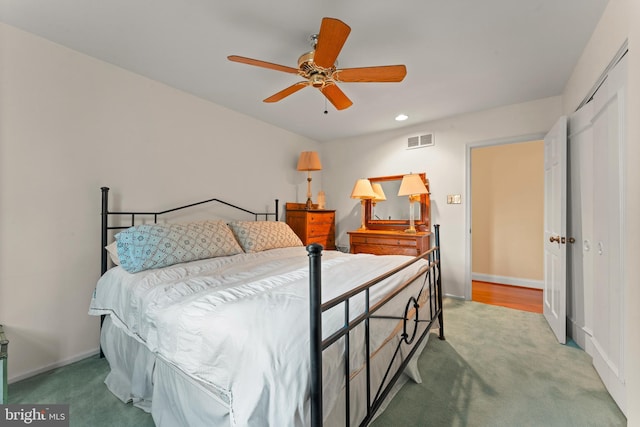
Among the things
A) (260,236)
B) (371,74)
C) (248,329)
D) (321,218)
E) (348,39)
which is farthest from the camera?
(321,218)

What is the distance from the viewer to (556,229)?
8.20ft

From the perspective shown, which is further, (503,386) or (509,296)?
(509,296)

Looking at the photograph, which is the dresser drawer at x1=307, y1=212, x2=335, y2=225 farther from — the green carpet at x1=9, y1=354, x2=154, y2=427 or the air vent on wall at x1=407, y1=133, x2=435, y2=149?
the green carpet at x1=9, y1=354, x2=154, y2=427

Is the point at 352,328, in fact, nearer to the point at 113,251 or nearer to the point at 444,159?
the point at 113,251

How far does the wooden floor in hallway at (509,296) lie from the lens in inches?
131

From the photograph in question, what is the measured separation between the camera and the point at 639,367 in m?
1.11

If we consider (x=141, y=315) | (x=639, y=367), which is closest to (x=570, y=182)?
(x=639, y=367)

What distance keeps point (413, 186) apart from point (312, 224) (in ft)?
4.84

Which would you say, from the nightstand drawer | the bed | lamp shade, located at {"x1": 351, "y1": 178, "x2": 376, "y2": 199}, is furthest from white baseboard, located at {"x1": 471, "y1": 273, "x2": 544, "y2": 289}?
the bed

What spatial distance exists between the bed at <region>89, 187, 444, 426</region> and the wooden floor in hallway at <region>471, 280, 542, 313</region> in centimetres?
172

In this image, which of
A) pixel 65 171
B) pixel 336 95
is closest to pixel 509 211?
pixel 336 95

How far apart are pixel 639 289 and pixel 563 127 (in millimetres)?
1808

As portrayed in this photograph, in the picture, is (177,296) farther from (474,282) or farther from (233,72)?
(474,282)

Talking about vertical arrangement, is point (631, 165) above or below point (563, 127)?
below
